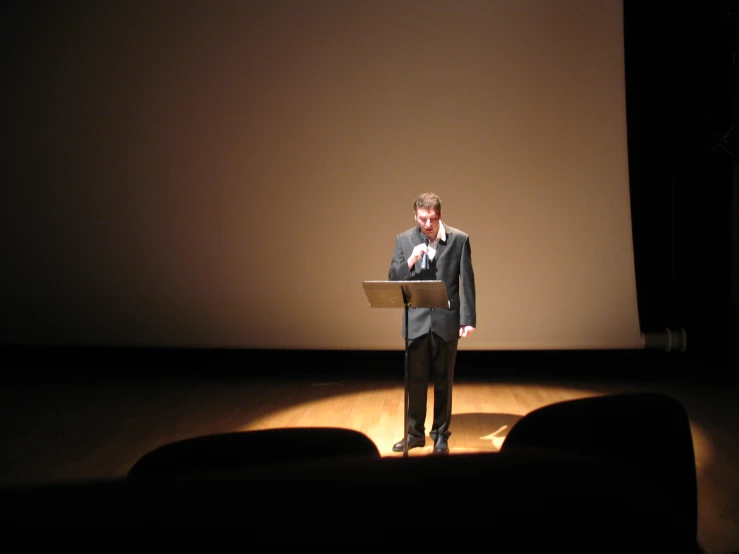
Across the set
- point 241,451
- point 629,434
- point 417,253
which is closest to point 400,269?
point 417,253

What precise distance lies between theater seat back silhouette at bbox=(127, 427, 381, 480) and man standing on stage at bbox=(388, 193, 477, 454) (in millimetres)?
2083

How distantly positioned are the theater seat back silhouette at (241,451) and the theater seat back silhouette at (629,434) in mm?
373

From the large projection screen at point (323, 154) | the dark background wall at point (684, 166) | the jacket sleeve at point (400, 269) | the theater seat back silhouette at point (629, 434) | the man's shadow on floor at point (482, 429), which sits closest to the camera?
the theater seat back silhouette at point (629, 434)

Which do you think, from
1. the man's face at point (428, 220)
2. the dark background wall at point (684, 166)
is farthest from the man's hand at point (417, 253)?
Answer: the dark background wall at point (684, 166)

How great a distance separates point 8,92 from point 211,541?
6014 millimetres

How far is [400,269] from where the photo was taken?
2973mm

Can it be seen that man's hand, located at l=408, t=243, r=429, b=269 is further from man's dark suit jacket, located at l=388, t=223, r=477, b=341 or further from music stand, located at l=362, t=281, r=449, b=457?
music stand, located at l=362, t=281, r=449, b=457

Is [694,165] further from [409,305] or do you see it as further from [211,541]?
[211,541]

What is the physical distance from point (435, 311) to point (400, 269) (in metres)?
0.33

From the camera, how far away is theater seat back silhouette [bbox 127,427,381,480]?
90 cm

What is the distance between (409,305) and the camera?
8.93 feet

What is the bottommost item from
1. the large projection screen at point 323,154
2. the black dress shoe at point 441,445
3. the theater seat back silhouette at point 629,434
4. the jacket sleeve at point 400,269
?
the black dress shoe at point 441,445

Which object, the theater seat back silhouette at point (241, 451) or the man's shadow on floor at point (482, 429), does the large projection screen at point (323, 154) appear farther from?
the theater seat back silhouette at point (241, 451)

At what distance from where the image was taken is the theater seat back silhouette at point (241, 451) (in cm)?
90
